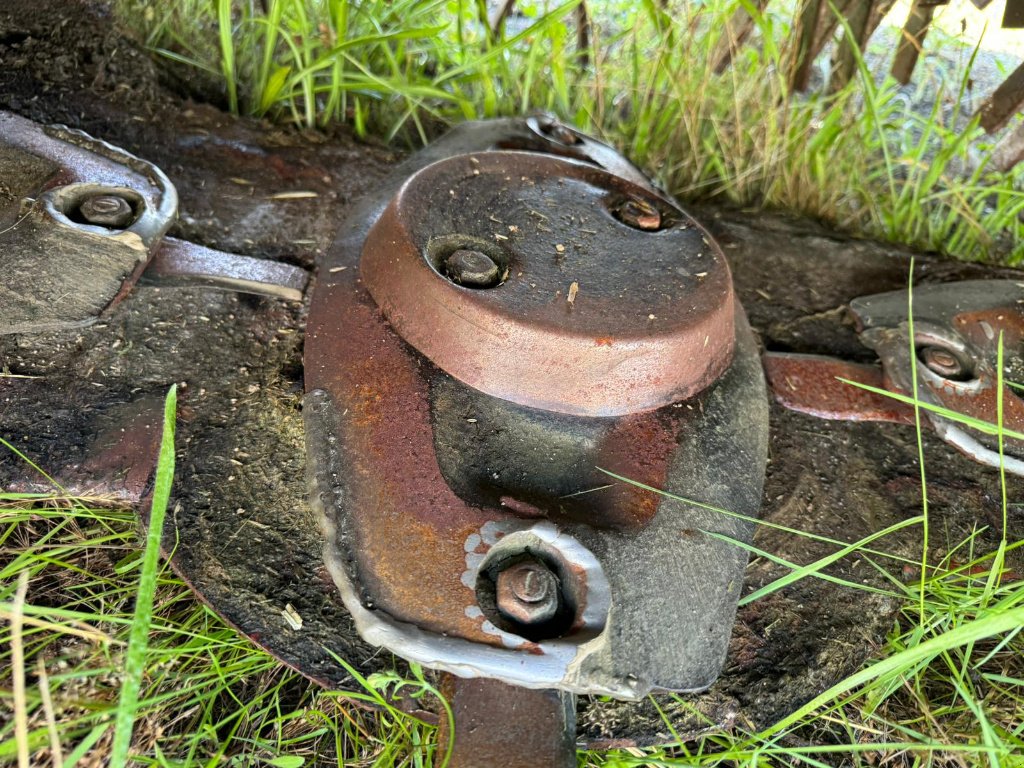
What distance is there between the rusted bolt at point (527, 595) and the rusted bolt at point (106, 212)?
2.69 ft

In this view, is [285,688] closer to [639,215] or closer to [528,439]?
[528,439]

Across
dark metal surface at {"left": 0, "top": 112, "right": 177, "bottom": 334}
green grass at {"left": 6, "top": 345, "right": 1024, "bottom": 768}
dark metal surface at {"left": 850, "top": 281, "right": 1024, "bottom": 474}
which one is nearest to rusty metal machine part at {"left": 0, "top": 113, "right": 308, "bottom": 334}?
dark metal surface at {"left": 0, "top": 112, "right": 177, "bottom": 334}

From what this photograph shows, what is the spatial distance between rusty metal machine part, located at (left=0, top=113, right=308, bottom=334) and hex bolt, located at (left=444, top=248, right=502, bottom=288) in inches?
14.1

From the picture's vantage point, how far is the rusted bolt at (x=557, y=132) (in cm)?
172

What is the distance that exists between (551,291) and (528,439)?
0.68 feet

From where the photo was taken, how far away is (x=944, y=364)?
4.78ft

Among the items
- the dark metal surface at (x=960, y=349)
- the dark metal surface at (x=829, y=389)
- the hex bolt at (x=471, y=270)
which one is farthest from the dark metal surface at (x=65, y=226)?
the dark metal surface at (x=960, y=349)

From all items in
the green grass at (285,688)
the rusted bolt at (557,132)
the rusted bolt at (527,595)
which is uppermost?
the rusted bolt at (557,132)

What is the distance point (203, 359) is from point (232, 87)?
0.79 m

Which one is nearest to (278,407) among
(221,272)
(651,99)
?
(221,272)

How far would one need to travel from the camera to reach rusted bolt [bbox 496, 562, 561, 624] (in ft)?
3.17

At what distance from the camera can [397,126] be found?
189 cm

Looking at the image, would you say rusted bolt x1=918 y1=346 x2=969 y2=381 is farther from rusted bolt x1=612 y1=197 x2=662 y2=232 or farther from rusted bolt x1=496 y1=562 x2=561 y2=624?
rusted bolt x1=496 y1=562 x2=561 y2=624

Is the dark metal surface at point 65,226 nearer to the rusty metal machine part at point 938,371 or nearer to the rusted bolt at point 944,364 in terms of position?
the rusty metal machine part at point 938,371
